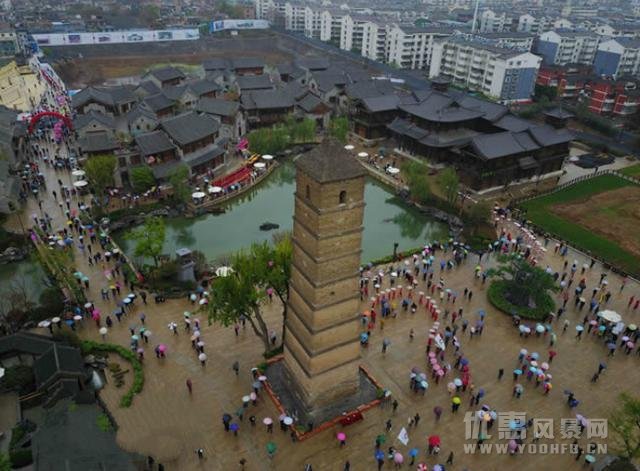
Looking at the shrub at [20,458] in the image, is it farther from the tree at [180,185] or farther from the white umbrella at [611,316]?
the white umbrella at [611,316]

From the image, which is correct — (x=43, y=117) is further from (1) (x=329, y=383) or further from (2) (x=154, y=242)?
(1) (x=329, y=383)

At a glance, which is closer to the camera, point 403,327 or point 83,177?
point 403,327

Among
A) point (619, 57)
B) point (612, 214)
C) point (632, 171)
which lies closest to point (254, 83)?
point (612, 214)

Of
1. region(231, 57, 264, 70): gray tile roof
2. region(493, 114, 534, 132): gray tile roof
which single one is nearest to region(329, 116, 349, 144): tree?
region(493, 114, 534, 132): gray tile roof

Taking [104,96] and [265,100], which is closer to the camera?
[104,96]

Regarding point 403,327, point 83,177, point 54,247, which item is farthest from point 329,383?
point 83,177

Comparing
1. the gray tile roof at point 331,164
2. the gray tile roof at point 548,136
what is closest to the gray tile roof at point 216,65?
the gray tile roof at point 548,136

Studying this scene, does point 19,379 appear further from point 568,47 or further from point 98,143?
point 568,47
